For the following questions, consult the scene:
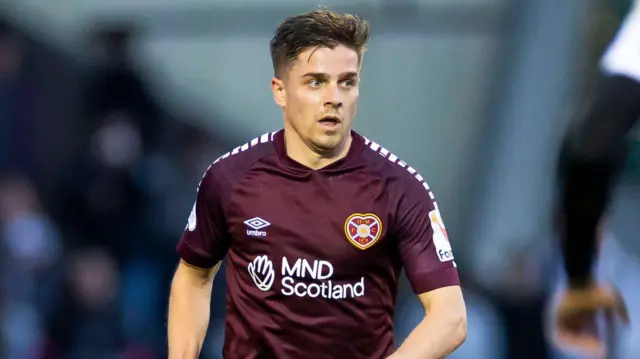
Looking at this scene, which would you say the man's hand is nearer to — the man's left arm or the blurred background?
the man's left arm

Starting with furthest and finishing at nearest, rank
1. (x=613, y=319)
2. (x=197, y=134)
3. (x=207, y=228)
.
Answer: (x=197, y=134) < (x=613, y=319) < (x=207, y=228)

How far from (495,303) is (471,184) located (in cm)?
190

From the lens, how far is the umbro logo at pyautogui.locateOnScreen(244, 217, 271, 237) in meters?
4.61

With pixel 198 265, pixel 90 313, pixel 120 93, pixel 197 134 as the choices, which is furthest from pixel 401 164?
pixel 197 134

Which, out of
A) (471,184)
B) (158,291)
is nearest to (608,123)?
(158,291)

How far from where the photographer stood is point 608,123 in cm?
436

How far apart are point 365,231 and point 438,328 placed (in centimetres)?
41

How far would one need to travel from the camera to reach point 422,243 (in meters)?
4.48

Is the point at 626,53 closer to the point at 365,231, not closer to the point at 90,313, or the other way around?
the point at 365,231

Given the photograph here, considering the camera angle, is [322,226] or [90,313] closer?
[322,226]

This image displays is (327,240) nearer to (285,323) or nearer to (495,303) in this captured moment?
(285,323)

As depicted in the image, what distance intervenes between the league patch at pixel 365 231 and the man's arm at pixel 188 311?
60 cm

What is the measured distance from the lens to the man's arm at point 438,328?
4.33m

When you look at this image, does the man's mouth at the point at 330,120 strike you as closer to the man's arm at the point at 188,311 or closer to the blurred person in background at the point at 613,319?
the man's arm at the point at 188,311
